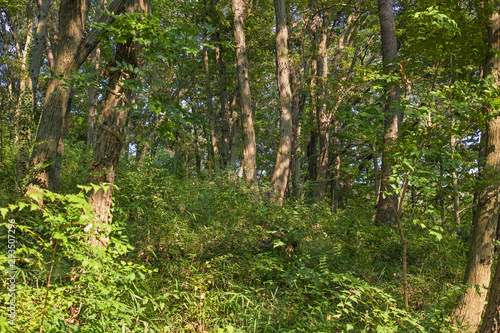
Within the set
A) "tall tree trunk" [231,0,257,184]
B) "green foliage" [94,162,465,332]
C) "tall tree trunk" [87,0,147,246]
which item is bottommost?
"green foliage" [94,162,465,332]

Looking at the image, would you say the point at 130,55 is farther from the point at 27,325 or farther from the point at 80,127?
the point at 80,127

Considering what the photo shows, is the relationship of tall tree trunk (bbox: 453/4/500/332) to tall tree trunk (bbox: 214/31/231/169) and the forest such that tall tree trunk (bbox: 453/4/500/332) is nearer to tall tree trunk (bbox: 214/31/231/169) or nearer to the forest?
the forest

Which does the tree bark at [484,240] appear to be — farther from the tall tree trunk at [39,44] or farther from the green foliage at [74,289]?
the tall tree trunk at [39,44]

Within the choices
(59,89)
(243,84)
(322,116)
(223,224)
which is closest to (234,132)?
(322,116)

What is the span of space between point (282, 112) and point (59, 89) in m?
4.67

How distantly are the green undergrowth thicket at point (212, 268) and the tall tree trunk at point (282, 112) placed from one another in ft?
3.24

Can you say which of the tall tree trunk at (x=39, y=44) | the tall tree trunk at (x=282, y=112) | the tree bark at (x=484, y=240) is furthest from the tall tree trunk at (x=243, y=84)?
the tree bark at (x=484, y=240)

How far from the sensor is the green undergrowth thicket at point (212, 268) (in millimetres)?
2766

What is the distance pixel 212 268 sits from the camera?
4.14 m

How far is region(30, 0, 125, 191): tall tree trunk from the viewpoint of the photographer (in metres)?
5.09

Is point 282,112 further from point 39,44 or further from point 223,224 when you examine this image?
point 39,44

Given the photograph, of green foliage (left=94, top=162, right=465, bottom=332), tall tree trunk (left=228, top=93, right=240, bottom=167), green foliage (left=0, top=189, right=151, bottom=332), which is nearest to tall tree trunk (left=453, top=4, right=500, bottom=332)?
green foliage (left=94, top=162, right=465, bottom=332)

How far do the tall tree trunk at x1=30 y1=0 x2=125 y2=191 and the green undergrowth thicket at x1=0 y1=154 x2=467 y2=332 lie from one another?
0.80 meters

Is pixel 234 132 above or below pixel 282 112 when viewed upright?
above
